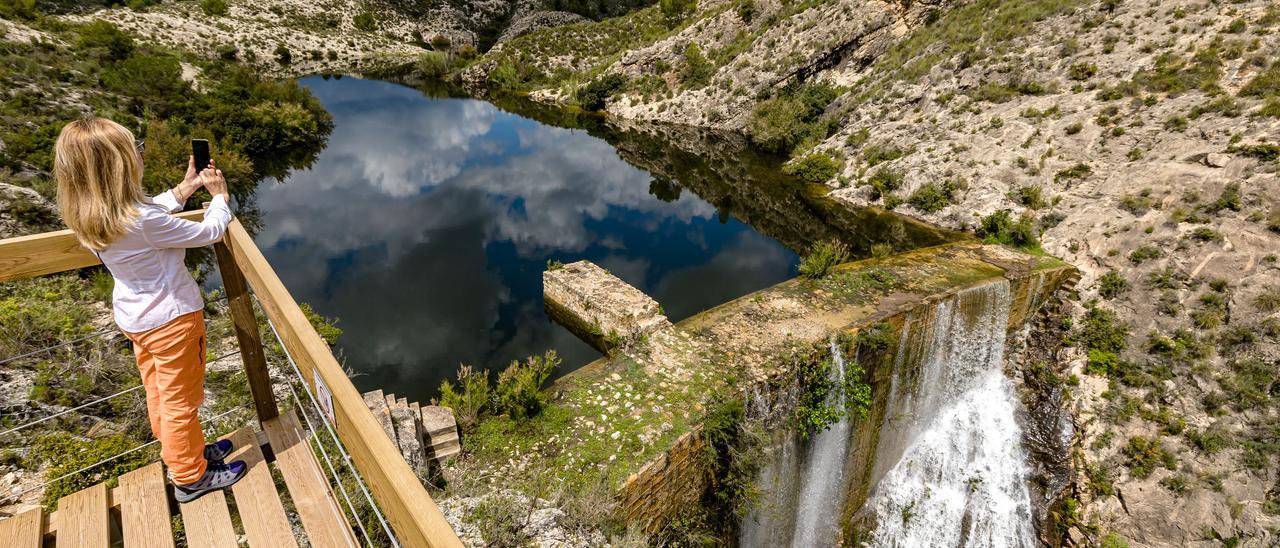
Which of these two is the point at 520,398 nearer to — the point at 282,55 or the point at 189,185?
the point at 189,185

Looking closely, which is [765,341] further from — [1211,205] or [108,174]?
[1211,205]

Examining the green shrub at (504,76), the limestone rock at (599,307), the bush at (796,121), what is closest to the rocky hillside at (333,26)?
the green shrub at (504,76)

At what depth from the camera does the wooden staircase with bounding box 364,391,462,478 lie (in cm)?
679

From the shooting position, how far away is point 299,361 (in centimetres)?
311

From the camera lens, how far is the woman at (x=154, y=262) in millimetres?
3029

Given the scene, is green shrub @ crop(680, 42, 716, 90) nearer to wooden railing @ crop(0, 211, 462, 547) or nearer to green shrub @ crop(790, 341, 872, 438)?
green shrub @ crop(790, 341, 872, 438)

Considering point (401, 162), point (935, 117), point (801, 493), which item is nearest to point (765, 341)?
point (801, 493)

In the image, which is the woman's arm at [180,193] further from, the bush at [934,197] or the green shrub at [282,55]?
the green shrub at [282,55]

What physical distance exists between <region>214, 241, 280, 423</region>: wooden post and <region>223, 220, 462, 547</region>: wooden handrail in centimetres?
56

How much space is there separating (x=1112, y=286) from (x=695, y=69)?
3041 centimetres

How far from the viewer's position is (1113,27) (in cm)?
2133

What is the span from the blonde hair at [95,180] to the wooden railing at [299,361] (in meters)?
0.51

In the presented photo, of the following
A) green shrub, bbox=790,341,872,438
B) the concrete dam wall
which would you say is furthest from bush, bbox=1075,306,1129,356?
green shrub, bbox=790,341,872,438

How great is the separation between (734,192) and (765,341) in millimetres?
14698
